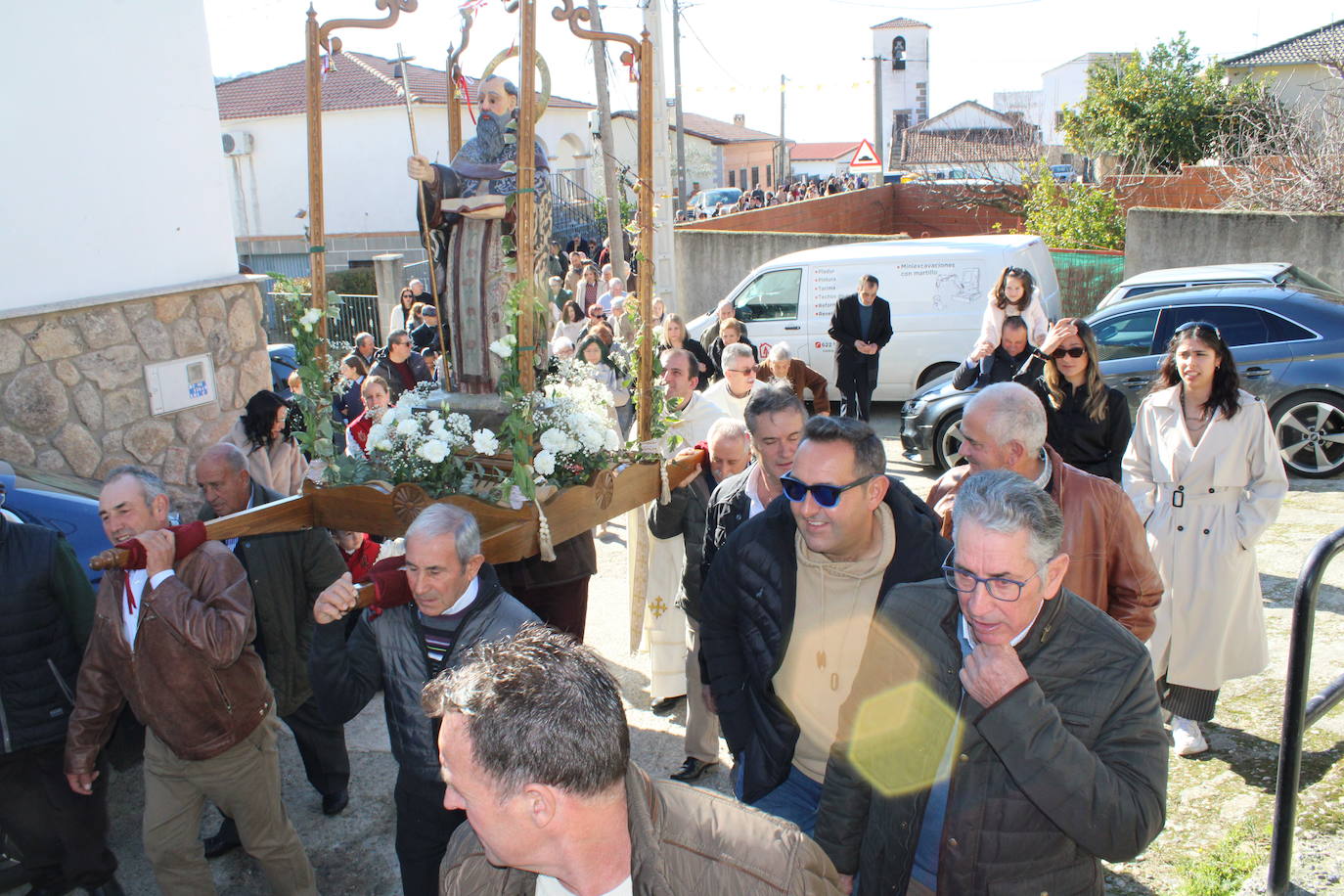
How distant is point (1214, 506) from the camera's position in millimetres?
4578

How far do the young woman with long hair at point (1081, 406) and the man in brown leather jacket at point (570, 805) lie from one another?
11.5 ft

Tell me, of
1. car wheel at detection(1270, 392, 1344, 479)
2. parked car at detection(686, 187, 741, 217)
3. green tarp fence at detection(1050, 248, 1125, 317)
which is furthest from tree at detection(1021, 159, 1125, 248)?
parked car at detection(686, 187, 741, 217)

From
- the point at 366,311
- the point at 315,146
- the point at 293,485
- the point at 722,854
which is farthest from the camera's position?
the point at 366,311

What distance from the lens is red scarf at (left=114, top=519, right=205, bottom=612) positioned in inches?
133

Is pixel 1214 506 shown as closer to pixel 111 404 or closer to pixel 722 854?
pixel 722 854

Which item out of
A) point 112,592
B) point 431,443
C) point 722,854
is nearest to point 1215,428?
point 431,443

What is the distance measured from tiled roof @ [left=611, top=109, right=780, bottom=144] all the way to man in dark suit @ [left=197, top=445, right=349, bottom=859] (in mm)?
48065

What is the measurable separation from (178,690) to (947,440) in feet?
23.7

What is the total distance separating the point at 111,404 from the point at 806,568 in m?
5.69

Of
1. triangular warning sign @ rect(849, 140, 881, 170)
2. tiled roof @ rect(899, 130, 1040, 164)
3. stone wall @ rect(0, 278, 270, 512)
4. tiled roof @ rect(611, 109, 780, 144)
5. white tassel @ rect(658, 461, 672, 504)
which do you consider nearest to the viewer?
white tassel @ rect(658, 461, 672, 504)

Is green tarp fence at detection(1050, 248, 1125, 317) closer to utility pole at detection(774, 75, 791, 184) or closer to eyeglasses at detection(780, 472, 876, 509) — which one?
utility pole at detection(774, 75, 791, 184)

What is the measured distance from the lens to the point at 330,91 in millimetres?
22688

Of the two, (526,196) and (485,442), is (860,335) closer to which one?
(526,196)

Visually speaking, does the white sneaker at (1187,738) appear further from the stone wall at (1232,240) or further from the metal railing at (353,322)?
the metal railing at (353,322)
